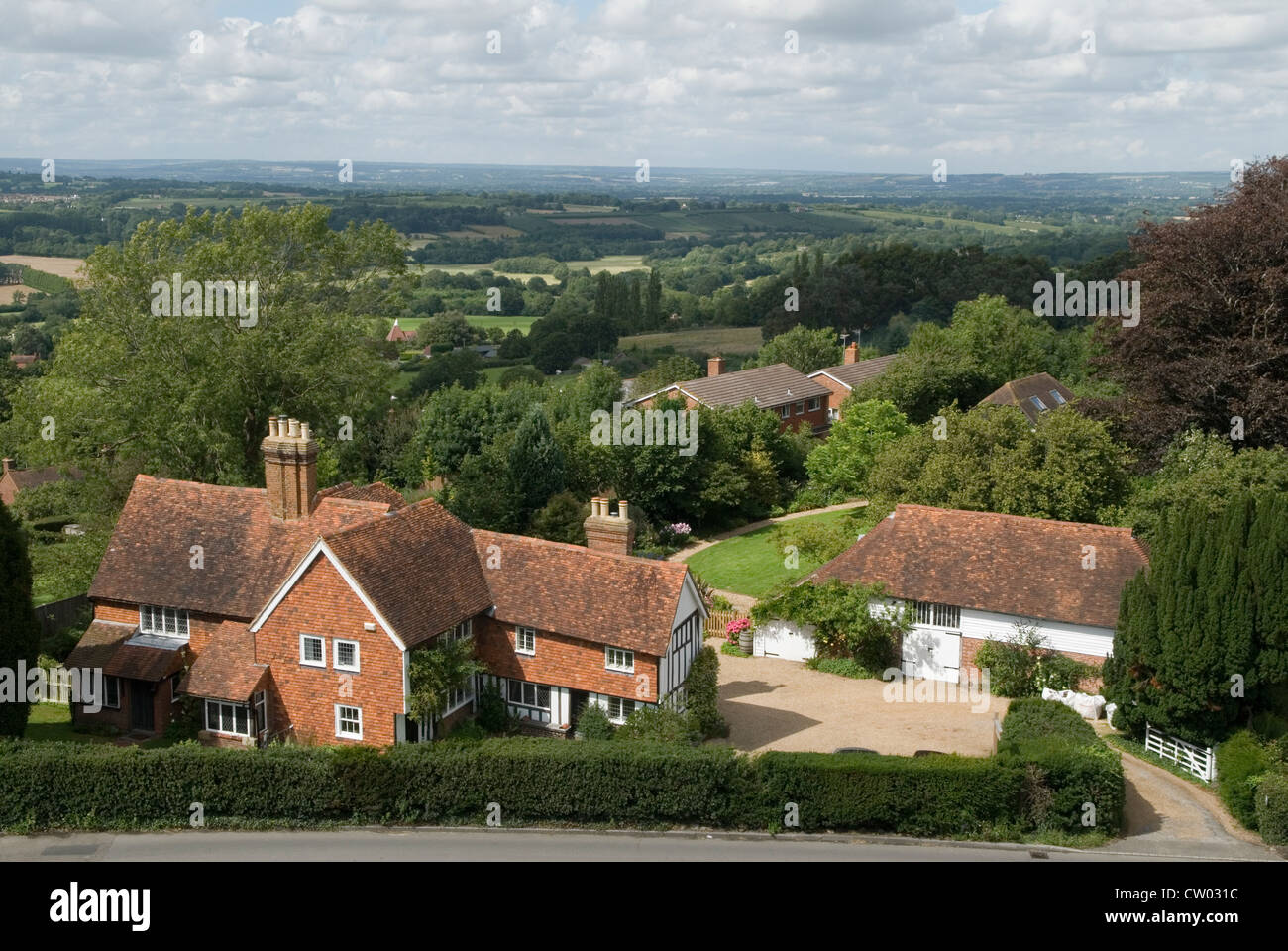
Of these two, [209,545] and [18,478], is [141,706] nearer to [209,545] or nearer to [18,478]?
[209,545]

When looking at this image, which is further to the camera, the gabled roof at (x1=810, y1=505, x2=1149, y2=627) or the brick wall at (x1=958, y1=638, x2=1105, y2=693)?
the gabled roof at (x1=810, y1=505, x2=1149, y2=627)

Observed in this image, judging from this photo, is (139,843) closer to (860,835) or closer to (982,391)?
(860,835)

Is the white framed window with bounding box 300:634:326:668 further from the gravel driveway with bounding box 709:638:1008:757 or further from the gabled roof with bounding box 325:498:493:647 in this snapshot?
the gravel driveway with bounding box 709:638:1008:757

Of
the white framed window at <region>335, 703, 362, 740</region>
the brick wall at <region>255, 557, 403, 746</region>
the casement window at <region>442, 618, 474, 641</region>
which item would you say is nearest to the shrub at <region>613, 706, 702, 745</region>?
the casement window at <region>442, 618, 474, 641</region>

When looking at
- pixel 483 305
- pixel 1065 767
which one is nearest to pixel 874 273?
pixel 483 305

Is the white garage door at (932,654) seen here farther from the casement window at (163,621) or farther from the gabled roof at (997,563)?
the casement window at (163,621)

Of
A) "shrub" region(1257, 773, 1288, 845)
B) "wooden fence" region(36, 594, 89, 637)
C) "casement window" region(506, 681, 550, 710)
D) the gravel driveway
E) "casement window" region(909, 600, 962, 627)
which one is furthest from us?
"wooden fence" region(36, 594, 89, 637)
